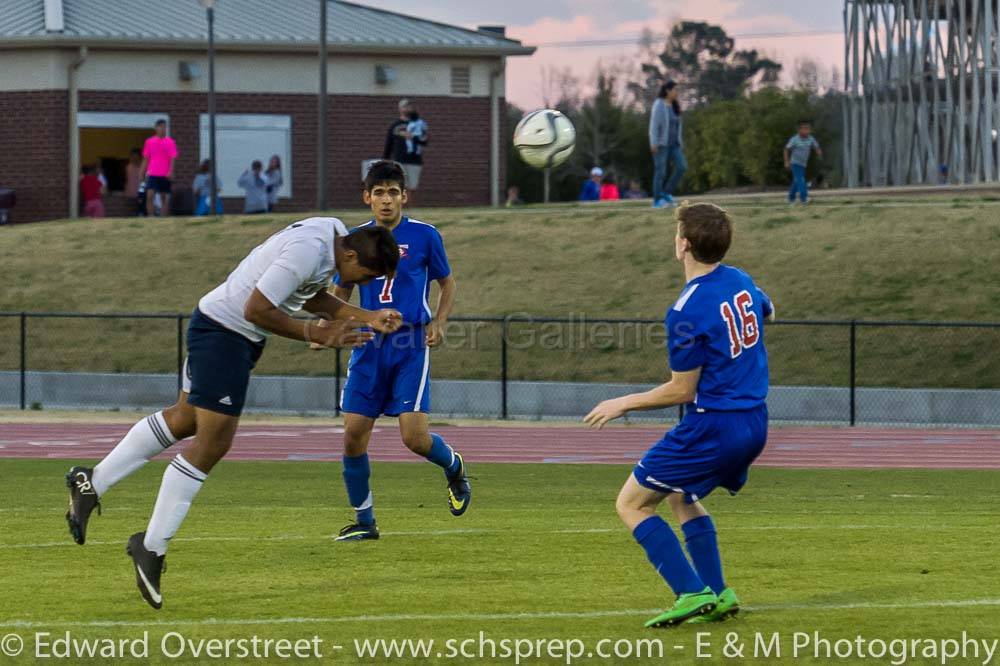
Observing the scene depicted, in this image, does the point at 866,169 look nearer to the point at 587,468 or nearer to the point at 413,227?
the point at 587,468

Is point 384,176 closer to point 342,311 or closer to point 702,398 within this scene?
point 342,311

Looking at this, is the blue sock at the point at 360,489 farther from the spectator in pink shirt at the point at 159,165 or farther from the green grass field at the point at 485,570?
the spectator in pink shirt at the point at 159,165

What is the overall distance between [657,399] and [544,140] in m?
14.1

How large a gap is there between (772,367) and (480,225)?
862 cm

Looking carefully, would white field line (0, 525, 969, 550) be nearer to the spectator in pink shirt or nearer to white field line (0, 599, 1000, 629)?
white field line (0, 599, 1000, 629)

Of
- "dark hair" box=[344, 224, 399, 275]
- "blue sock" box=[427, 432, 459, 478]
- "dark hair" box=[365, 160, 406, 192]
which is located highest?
"dark hair" box=[365, 160, 406, 192]

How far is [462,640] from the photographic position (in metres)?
6.71

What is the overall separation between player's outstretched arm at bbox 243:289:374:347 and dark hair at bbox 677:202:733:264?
1.82 metres

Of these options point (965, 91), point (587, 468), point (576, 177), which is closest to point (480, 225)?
point (587, 468)

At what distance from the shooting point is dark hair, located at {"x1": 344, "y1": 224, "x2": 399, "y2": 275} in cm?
772

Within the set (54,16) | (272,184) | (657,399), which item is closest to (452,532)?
(657,399)

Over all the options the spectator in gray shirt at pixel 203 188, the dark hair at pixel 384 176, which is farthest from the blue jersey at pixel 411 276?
the spectator in gray shirt at pixel 203 188

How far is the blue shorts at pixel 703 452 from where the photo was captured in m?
6.71

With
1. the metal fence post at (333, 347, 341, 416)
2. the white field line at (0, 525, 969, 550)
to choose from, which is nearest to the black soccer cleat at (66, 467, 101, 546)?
the white field line at (0, 525, 969, 550)
